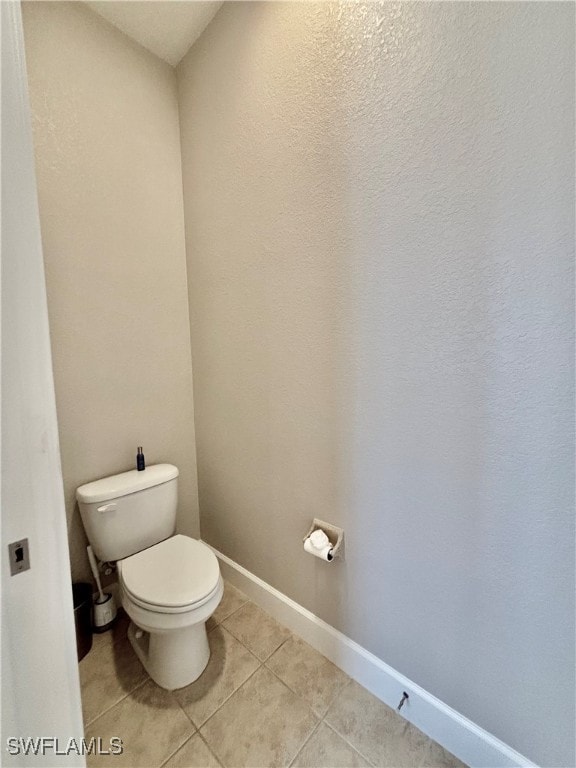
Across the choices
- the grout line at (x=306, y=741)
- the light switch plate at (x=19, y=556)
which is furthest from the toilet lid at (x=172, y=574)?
the light switch plate at (x=19, y=556)

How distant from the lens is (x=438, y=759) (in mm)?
971

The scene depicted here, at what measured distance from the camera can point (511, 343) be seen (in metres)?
0.77

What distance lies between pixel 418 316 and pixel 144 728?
163 cm

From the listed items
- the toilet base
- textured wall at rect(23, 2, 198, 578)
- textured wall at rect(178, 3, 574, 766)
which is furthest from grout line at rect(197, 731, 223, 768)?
textured wall at rect(23, 2, 198, 578)

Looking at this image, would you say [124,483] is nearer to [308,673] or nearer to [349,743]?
[308,673]

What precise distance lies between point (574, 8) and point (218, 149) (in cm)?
120

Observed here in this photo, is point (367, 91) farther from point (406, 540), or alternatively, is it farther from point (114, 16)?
point (406, 540)

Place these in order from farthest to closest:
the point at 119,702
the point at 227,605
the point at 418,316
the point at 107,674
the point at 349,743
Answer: the point at 227,605 < the point at 107,674 < the point at 119,702 < the point at 349,743 < the point at 418,316

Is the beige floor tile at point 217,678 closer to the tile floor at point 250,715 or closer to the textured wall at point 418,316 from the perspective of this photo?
the tile floor at point 250,715

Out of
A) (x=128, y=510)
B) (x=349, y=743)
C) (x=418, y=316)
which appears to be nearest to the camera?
(x=418, y=316)

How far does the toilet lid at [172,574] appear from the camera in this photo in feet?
3.55

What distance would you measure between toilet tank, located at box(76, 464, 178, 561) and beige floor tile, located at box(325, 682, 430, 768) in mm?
987

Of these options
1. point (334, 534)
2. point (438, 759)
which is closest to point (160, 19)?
point (334, 534)

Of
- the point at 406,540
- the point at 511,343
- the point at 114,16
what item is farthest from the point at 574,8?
the point at 114,16
